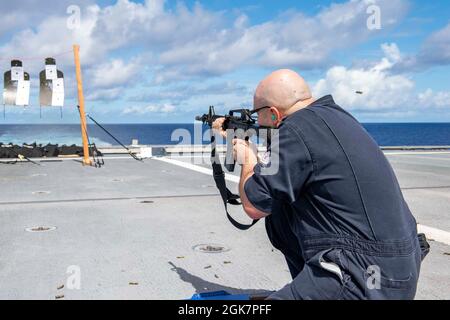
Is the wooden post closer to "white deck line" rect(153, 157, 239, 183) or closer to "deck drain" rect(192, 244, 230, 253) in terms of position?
"white deck line" rect(153, 157, 239, 183)

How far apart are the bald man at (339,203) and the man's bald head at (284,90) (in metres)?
0.02

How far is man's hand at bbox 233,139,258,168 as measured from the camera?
2549 millimetres

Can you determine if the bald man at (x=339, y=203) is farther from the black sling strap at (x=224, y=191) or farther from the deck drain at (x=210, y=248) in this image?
the deck drain at (x=210, y=248)

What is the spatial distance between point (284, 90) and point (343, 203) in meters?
0.63

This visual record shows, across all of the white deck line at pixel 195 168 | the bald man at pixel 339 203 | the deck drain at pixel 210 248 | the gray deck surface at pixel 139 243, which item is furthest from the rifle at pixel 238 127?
the white deck line at pixel 195 168

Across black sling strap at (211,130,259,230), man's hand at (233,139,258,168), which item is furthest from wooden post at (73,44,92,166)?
man's hand at (233,139,258,168)

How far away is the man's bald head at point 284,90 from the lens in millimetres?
2332

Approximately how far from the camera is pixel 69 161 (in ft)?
57.8

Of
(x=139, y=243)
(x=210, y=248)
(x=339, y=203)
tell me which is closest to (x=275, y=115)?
(x=339, y=203)

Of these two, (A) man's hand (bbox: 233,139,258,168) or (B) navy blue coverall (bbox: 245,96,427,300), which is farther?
(A) man's hand (bbox: 233,139,258,168)

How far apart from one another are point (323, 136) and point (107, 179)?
10.8 m

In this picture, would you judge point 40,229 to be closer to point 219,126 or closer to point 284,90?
point 219,126

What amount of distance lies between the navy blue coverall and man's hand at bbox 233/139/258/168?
0.29 m
